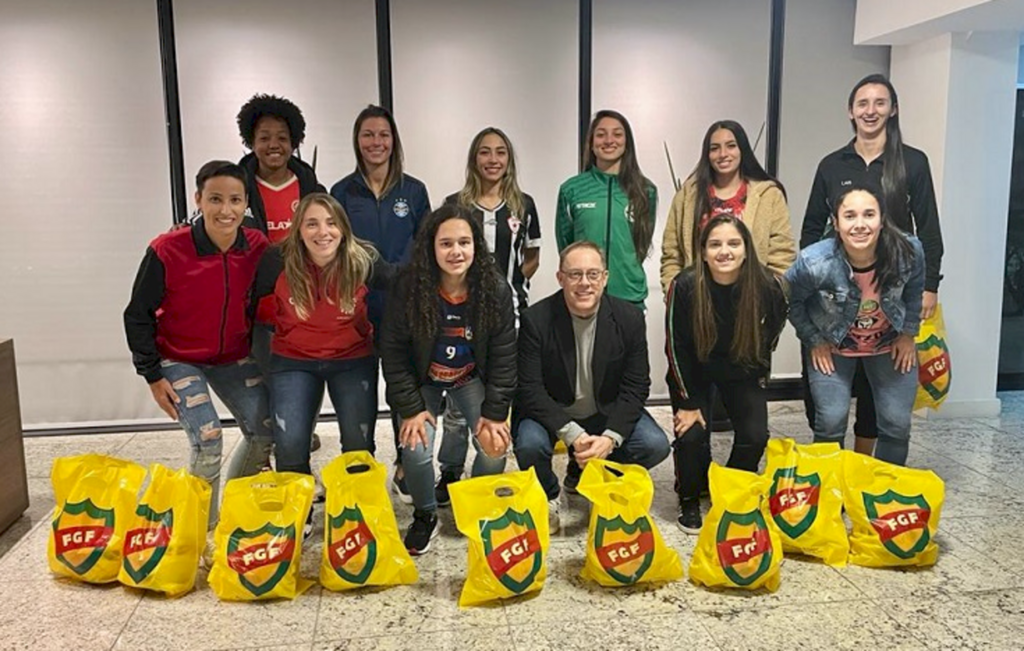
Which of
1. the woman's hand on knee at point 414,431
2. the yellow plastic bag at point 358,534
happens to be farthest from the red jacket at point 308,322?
the yellow plastic bag at point 358,534

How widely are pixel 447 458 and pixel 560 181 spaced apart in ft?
6.18

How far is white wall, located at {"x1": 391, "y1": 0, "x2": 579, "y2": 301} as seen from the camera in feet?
13.8

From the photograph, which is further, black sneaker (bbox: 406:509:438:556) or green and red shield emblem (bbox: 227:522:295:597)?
black sneaker (bbox: 406:509:438:556)

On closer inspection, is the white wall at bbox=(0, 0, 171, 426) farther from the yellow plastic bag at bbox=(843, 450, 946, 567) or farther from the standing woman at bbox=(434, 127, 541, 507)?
the yellow plastic bag at bbox=(843, 450, 946, 567)

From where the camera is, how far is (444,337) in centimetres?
274

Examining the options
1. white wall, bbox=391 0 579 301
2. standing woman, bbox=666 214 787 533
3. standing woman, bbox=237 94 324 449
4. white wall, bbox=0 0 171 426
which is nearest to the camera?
standing woman, bbox=666 214 787 533

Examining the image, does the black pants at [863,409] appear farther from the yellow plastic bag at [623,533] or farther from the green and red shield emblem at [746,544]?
the yellow plastic bag at [623,533]

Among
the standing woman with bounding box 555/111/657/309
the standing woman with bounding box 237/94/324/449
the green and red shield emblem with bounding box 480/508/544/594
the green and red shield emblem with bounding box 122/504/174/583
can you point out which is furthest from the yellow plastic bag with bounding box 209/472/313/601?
the standing woman with bounding box 555/111/657/309

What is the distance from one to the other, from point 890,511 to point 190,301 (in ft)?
7.41

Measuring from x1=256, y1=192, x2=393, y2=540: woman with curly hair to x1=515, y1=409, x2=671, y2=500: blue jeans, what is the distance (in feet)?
1.86

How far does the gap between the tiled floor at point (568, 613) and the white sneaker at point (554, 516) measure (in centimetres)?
6

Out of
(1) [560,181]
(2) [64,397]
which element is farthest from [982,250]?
(2) [64,397]

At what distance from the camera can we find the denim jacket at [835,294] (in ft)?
9.34

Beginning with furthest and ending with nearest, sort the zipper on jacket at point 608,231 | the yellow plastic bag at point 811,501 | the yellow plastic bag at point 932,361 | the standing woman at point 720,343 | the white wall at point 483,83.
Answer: the white wall at point 483,83
the yellow plastic bag at point 932,361
the zipper on jacket at point 608,231
the standing woman at point 720,343
the yellow plastic bag at point 811,501
